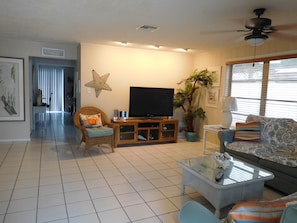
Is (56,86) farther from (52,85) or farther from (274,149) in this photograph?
(274,149)

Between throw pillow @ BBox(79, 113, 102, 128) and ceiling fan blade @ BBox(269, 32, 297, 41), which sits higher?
ceiling fan blade @ BBox(269, 32, 297, 41)

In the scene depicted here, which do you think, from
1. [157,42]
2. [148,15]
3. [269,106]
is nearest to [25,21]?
[148,15]

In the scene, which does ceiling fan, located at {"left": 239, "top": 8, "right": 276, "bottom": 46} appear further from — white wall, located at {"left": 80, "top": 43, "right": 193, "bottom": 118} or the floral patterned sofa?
white wall, located at {"left": 80, "top": 43, "right": 193, "bottom": 118}

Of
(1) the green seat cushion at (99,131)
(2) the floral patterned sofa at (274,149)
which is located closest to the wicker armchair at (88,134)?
(1) the green seat cushion at (99,131)

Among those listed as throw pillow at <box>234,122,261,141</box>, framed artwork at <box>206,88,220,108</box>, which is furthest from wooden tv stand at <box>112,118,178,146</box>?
throw pillow at <box>234,122,261,141</box>

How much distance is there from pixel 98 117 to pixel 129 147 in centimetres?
99

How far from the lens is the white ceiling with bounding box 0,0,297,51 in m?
2.58

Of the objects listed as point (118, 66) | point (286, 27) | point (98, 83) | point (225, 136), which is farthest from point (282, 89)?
point (98, 83)

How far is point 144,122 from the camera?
5.26 m

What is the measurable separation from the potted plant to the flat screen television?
12.7 inches

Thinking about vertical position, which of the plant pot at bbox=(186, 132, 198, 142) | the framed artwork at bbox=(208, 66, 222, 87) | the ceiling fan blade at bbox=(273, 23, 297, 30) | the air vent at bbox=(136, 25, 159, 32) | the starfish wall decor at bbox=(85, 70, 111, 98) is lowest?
the plant pot at bbox=(186, 132, 198, 142)

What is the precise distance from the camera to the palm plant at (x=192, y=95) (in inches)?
217

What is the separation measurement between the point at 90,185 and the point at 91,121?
184 centimetres

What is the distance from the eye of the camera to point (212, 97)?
548 cm
